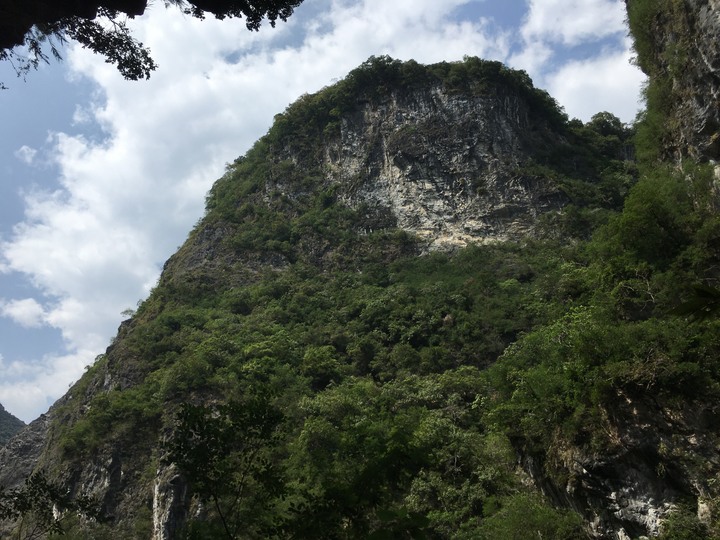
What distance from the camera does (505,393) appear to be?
18234mm

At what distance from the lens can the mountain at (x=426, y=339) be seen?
9.70 metres

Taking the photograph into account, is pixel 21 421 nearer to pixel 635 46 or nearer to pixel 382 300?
pixel 382 300

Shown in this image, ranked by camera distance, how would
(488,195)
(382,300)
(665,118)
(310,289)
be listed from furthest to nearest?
(488,195) < (310,289) < (382,300) < (665,118)

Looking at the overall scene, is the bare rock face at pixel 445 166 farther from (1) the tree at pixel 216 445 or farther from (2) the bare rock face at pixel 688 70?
(1) the tree at pixel 216 445

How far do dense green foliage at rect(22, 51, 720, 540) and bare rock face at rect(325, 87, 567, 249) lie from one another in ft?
5.31

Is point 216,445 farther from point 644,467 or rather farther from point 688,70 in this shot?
point 688,70

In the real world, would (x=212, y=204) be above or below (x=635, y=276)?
above

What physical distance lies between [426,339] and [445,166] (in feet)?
61.4

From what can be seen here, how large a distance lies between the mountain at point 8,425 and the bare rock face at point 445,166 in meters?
51.0

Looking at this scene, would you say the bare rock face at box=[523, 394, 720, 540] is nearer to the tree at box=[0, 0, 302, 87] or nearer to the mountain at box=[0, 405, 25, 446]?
the tree at box=[0, 0, 302, 87]

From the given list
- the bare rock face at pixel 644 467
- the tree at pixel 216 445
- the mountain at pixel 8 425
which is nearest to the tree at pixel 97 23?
the tree at pixel 216 445

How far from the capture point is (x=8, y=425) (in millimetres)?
72062

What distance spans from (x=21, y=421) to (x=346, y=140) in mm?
60150

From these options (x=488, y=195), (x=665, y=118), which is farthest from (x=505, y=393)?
(x=488, y=195)
